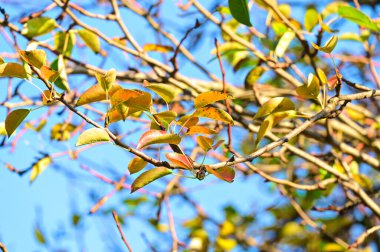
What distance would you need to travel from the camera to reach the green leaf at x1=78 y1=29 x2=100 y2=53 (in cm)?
152

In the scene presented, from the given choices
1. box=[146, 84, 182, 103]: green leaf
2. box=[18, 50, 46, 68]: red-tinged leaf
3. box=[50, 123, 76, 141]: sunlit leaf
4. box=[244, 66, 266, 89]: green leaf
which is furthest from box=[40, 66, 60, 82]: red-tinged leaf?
box=[50, 123, 76, 141]: sunlit leaf

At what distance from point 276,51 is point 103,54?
0.71 metres

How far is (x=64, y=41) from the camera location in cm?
155

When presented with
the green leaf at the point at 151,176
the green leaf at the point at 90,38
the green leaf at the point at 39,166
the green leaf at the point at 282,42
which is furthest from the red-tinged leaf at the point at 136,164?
the green leaf at the point at 39,166

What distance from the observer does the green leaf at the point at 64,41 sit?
1.54 m

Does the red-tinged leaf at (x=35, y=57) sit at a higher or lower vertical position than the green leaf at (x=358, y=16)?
lower

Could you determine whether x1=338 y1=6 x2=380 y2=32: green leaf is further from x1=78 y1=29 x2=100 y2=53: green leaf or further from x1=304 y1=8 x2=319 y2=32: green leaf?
x1=78 y1=29 x2=100 y2=53: green leaf

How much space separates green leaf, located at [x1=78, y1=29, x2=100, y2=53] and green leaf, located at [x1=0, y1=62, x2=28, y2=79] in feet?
2.21

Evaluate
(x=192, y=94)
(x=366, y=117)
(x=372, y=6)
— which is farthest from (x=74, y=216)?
(x=372, y=6)

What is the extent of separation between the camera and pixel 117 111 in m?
0.89

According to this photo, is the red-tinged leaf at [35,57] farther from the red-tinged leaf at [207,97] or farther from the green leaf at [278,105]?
the green leaf at [278,105]

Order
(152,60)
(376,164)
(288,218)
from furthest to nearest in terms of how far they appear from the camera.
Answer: (288,218) < (376,164) < (152,60)

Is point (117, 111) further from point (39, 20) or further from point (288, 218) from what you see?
point (288, 218)

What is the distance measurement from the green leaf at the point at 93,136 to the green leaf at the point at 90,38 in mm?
762
